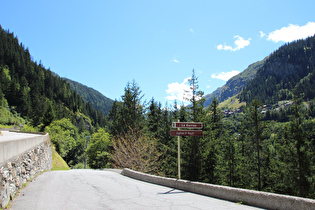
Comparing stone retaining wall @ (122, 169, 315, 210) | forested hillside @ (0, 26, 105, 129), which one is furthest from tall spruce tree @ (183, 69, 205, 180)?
forested hillside @ (0, 26, 105, 129)

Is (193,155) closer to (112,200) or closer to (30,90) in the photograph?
(112,200)

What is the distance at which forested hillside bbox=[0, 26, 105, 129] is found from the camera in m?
110

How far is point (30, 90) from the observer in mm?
128500

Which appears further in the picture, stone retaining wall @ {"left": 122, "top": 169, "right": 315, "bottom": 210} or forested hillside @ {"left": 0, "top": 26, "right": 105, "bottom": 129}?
forested hillside @ {"left": 0, "top": 26, "right": 105, "bottom": 129}

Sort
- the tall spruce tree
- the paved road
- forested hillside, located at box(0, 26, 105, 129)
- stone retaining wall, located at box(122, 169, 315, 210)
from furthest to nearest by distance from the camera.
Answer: forested hillside, located at box(0, 26, 105, 129) → the tall spruce tree → the paved road → stone retaining wall, located at box(122, 169, 315, 210)

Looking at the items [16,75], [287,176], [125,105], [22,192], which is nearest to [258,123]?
[287,176]

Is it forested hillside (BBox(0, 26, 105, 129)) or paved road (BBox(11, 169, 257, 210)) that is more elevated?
forested hillside (BBox(0, 26, 105, 129))

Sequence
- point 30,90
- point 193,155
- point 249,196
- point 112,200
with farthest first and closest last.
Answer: point 30,90
point 193,155
point 112,200
point 249,196

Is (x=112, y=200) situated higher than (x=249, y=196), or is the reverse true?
(x=249, y=196)

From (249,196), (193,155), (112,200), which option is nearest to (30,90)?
(193,155)

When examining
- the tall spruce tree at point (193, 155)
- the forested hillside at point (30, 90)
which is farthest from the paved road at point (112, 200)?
the forested hillside at point (30, 90)

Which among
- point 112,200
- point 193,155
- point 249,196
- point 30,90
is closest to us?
point 249,196

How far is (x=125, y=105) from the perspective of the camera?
3838cm

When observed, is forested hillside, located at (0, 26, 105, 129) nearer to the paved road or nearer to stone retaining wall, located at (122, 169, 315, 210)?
the paved road
